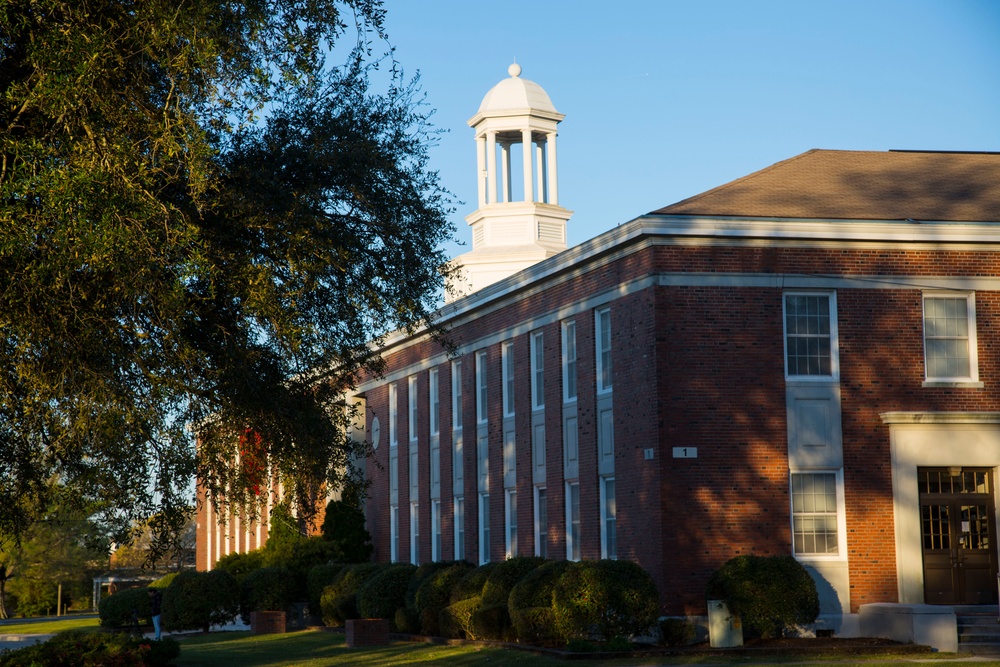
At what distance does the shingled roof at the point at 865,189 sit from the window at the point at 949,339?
1803 millimetres

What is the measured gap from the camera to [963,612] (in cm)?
2617

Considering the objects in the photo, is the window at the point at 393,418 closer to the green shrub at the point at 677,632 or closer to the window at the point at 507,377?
the window at the point at 507,377

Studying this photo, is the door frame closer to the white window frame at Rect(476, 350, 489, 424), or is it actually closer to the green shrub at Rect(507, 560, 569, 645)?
the green shrub at Rect(507, 560, 569, 645)

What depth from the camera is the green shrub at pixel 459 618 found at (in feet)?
92.5

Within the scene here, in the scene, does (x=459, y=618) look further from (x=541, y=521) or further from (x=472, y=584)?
(x=541, y=521)

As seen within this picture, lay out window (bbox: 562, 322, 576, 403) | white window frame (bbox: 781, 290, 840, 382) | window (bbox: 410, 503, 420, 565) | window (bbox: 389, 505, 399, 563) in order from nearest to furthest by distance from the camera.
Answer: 1. white window frame (bbox: 781, 290, 840, 382)
2. window (bbox: 562, 322, 576, 403)
3. window (bbox: 410, 503, 420, 565)
4. window (bbox: 389, 505, 399, 563)

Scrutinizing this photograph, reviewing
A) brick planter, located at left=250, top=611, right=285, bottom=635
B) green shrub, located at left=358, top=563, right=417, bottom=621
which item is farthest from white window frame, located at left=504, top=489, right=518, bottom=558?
brick planter, located at left=250, top=611, right=285, bottom=635

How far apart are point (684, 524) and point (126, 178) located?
636 inches

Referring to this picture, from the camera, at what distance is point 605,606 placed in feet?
79.6

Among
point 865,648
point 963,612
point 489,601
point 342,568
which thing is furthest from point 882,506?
point 342,568

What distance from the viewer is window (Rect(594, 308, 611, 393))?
2981 cm

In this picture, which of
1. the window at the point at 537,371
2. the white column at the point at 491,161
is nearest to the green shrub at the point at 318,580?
the window at the point at 537,371

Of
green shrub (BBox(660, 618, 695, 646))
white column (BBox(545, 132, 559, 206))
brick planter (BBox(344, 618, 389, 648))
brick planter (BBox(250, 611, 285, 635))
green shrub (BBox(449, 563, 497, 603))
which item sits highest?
white column (BBox(545, 132, 559, 206))

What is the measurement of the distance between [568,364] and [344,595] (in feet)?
33.4
